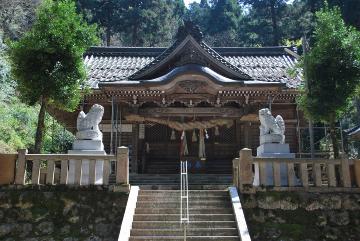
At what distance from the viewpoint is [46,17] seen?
1087 centimetres

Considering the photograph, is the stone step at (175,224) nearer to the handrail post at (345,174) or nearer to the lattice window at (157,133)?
the handrail post at (345,174)

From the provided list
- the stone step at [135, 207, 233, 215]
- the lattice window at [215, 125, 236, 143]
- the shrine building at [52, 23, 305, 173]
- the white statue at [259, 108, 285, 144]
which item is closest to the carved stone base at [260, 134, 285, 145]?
the white statue at [259, 108, 285, 144]

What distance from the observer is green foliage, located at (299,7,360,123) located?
10.7 meters

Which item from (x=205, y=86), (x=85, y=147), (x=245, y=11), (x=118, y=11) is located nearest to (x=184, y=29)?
(x=205, y=86)

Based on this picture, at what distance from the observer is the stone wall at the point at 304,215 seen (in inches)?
360

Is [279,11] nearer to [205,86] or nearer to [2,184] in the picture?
[205,86]

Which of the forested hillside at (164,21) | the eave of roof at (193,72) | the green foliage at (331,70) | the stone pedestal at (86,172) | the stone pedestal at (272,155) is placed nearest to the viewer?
the stone pedestal at (86,172)

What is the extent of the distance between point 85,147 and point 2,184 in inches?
84.5

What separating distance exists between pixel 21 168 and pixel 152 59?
1285 cm

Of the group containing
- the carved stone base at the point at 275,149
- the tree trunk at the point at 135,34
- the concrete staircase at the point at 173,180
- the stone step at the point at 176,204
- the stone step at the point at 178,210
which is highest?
the tree trunk at the point at 135,34

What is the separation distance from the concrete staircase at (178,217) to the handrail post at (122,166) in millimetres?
616

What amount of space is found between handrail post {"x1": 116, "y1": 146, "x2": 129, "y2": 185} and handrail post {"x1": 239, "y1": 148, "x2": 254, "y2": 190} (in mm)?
2774

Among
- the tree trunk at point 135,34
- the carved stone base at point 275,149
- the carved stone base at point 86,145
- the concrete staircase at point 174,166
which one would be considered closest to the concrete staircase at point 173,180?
the concrete staircase at point 174,166

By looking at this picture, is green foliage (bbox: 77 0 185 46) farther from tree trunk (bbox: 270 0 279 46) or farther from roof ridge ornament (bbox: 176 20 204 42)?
roof ridge ornament (bbox: 176 20 204 42)
